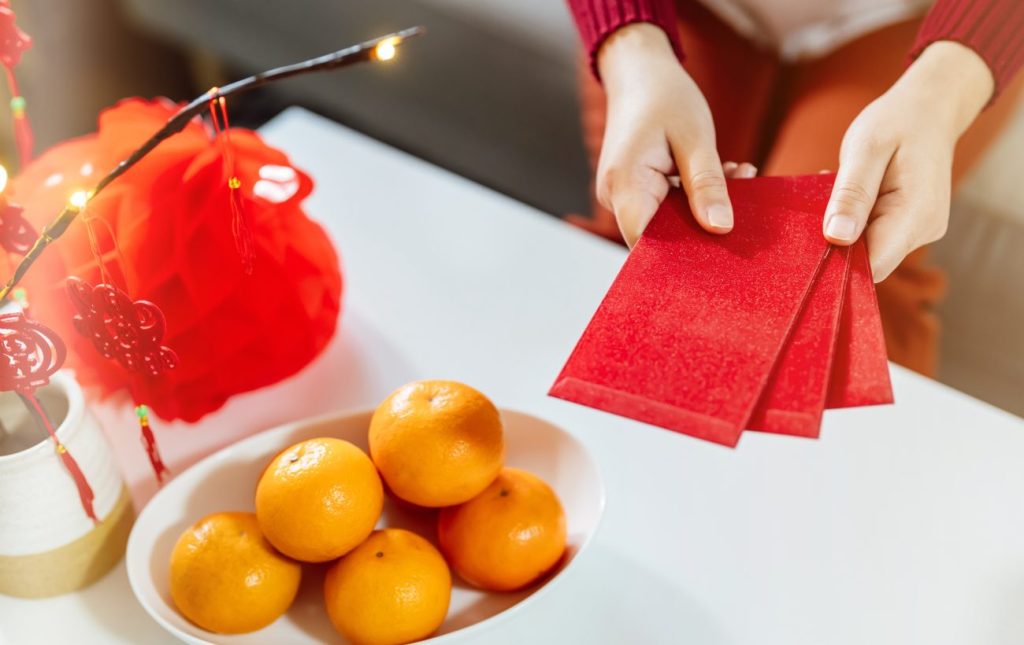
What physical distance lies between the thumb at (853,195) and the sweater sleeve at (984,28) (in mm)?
125

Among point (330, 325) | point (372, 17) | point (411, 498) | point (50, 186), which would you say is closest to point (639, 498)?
point (411, 498)

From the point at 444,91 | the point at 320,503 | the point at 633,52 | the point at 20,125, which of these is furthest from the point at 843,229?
Result: the point at 444,91

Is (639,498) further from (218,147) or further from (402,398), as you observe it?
(218,147)

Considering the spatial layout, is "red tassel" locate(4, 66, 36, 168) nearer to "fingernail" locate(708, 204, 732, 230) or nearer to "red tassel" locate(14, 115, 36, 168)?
"red tassel" locate(14, 115, 36, 168)

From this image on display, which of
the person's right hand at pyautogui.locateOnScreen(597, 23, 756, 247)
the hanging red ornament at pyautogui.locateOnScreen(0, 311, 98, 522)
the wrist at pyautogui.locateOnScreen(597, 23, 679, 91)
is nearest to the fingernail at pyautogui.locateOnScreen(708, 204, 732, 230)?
the person's right hand at pyautogui.locateOnScreen(597, 23, 756, 247)

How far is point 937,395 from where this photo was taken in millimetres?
744

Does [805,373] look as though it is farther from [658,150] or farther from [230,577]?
[230,577]

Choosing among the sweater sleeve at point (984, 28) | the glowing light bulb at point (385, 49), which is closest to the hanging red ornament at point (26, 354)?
the glowing light bulb at point (385, 49)

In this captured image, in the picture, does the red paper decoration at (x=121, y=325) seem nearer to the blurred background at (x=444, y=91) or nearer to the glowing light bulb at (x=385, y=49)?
the glowing light bulb at (x=385, y=49)

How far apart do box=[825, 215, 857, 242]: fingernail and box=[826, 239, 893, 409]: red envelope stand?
0.11 feet

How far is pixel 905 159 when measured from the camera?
0.56 metres

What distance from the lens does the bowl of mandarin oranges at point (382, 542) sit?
544mm

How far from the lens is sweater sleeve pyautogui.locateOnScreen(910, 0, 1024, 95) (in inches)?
23.7

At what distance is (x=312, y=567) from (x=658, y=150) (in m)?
0.36
